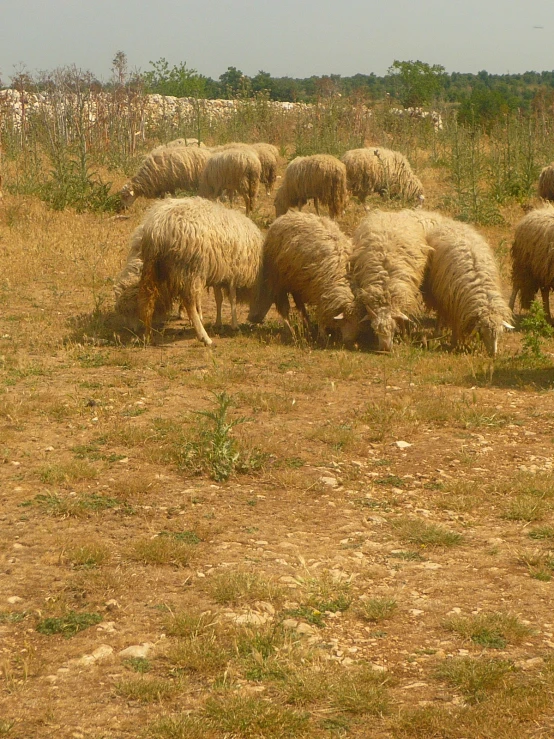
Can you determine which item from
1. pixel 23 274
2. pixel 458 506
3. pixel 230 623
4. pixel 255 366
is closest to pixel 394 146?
pixel 23 274

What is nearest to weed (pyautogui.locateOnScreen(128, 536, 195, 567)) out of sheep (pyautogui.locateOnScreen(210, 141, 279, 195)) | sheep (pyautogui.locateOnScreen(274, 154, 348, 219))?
sheep (pyautogui.locateOnScreen(274, 154, 348, 219))

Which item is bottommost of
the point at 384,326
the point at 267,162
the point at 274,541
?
the point at 274,541

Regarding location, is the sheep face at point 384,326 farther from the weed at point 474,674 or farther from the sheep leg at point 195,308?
the weed at point 474,674

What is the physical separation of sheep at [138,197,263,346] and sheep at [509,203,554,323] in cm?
318

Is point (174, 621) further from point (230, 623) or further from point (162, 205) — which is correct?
point (162, 205)

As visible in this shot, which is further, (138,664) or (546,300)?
(546,300)

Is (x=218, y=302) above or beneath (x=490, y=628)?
above

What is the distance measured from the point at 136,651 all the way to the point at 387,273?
6.26 meters

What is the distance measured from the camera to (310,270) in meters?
9.85

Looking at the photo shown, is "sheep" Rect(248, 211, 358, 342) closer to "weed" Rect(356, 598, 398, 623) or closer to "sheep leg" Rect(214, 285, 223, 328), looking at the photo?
"sheep leg" Rect(214, 285, 223, 328)

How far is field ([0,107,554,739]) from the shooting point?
3.68 metres

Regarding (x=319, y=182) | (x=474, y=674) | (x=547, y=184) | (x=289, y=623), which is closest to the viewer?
(x=474, y=674)

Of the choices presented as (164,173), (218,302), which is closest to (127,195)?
(164,173)

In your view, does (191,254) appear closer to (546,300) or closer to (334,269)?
(334,269)
